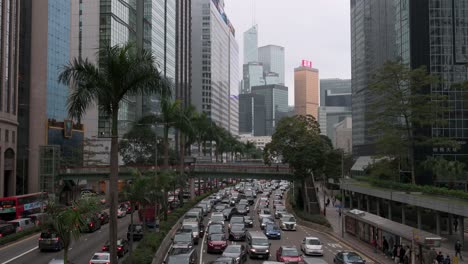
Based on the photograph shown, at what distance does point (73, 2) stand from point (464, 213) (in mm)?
92646

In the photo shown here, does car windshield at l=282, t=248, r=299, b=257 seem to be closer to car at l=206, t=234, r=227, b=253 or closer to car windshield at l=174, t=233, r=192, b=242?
car at l=206, t=234, r=227, b=253

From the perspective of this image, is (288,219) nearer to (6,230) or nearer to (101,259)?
(6,230)

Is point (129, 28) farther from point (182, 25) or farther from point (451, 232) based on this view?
point (451, 232)

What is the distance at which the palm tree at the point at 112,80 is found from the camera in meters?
18.8

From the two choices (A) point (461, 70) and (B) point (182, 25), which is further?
(B) point (182, 25)

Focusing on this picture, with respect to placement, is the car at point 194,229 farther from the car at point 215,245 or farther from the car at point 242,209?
the car at point 242,209

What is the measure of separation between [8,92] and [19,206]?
76.9 feet

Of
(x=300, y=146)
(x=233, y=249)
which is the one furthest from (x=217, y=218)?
(x=233, y=249)

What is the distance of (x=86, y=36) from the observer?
106 meters

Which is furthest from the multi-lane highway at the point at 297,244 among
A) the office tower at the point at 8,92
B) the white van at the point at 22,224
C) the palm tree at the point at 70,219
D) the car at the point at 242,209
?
the office tower at the point at 8,92

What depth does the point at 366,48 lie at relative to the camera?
111 metres

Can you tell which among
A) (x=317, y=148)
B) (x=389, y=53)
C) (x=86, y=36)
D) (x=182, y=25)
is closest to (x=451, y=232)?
(x=317, y=148)

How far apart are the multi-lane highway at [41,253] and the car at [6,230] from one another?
1.86 metres

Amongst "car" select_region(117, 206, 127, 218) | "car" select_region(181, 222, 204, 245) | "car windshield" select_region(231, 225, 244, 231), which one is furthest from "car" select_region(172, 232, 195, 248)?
"car" select_region(117, 206, 127, 218)
